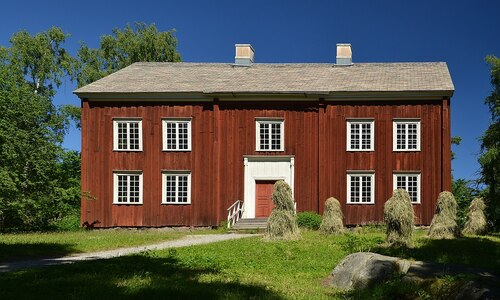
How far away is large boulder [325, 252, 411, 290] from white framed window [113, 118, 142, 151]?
852 inches

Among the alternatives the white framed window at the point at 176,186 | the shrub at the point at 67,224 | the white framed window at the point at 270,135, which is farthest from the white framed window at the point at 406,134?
the shrub at the point at 67,224

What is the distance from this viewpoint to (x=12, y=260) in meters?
16.1

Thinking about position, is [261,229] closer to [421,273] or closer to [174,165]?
[174,165]

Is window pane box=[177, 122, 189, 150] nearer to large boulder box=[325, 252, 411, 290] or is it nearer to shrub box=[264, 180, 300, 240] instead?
shrub box=[264, 180, 300, 240]

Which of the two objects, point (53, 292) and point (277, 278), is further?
point (277, 278)

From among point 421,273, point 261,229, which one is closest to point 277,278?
point 421,273

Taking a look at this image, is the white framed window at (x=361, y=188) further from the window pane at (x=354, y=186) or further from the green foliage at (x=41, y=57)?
the green foliage at (x=41, y=57)

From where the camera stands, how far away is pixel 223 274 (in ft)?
41.7

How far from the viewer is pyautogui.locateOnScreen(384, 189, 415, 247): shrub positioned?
1820 cm

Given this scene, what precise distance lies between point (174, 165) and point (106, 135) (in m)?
4.26

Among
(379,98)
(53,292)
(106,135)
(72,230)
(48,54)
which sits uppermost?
(48,54)

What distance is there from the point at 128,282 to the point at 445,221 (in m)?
15.4

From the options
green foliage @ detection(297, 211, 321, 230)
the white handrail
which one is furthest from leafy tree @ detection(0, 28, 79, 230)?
green foliage @ detection(297, 211, 321, 230)

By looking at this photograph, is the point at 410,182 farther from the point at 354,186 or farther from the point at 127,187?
the point at 127,187
